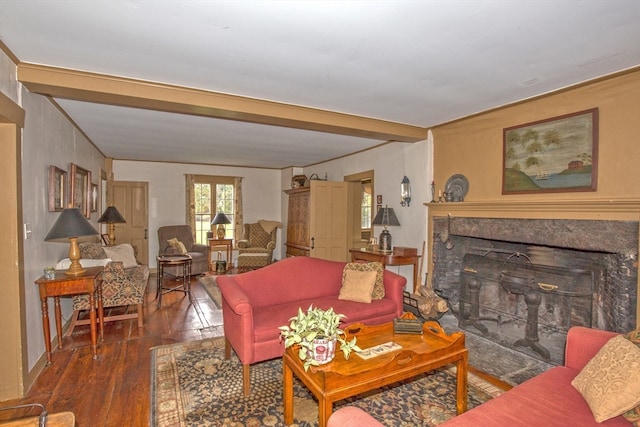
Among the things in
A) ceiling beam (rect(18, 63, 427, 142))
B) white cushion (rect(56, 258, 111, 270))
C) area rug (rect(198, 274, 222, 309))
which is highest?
ceiling beam (rect(18, 63, 427, 142))

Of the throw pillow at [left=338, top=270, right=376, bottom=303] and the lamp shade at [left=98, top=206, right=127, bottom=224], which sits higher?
the lamp shade at [left=98, top=206, right=127, bottom=224]

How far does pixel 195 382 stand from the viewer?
2.73 metres

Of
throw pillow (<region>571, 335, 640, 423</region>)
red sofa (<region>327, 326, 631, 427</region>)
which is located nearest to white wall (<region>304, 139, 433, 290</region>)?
red sofa (<region>327, 326, 631, 427</region>)

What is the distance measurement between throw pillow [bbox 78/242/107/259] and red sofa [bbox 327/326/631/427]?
4.08m

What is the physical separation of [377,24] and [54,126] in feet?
11.3

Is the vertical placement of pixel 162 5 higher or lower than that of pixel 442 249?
higher

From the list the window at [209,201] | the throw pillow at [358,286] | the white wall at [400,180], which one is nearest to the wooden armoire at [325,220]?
the white wall at [400,180]

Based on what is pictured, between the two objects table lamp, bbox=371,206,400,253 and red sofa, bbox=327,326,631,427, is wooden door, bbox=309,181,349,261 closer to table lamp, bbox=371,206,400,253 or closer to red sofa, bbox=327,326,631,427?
table lamp, bbox=371,206,400,253

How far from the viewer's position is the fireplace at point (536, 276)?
2.74 metres

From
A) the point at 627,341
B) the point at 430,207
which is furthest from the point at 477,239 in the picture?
the point at 627,341

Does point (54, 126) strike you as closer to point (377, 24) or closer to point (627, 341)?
point (377, 24)

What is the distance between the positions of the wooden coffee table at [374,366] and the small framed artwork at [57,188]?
286 centimetres

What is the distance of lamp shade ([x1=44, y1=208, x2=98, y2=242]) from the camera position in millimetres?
2975

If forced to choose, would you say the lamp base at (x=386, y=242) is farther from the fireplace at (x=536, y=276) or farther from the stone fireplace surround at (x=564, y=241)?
the stone fireplace surround at (x=564, y=241)
